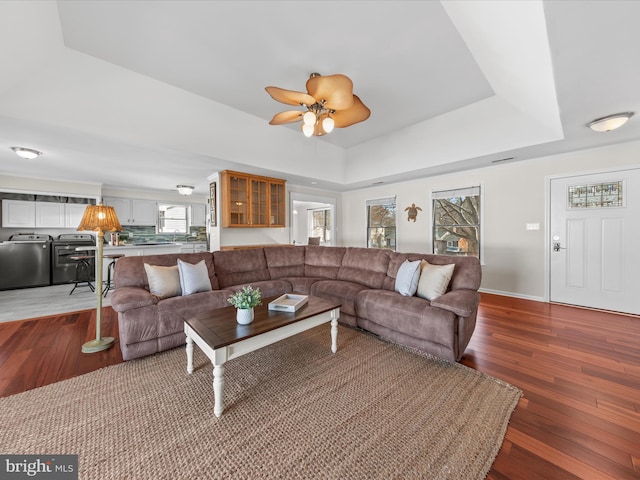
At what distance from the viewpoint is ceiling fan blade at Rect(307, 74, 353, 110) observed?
204 centimetres

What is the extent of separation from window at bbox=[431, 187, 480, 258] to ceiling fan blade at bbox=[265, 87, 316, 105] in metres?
3.78

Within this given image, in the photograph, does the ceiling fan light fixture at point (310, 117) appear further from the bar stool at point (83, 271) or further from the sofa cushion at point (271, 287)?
the bar stool at point (83, 271)

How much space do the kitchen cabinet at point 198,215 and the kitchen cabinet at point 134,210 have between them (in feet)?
3.22

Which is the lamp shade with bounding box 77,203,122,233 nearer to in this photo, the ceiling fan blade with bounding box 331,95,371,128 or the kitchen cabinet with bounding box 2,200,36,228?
the ceiling fan blade with bounding box 331,95,371,128

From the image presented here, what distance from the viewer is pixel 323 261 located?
13.9 ft

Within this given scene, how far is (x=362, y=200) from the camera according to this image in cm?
654

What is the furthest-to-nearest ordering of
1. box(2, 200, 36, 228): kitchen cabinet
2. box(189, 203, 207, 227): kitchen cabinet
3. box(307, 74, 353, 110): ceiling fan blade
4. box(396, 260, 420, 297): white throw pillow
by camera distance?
box(189, 203, 207, 227): kitchen cabinet < box(2, 200, 36, 228): kitchen cabinet < box(396, 260, 420, 297): white throw pillow < box(307, 74, 353, 110): ceiling fan blade

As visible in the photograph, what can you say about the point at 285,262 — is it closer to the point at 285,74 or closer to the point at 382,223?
the point at 285,74

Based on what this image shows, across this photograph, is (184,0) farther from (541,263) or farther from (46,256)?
(46,256)

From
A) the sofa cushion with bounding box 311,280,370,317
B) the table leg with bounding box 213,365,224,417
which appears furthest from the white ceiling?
the table leg with bounding box 213,365,224,417

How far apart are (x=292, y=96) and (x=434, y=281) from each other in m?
2.33

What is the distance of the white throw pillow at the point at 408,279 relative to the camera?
9.17 ft

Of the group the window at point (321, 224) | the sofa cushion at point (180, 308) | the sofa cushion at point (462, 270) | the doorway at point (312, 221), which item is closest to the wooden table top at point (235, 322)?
the sofa cushion at point (180, 308)

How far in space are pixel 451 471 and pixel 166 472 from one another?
1.40 metres
